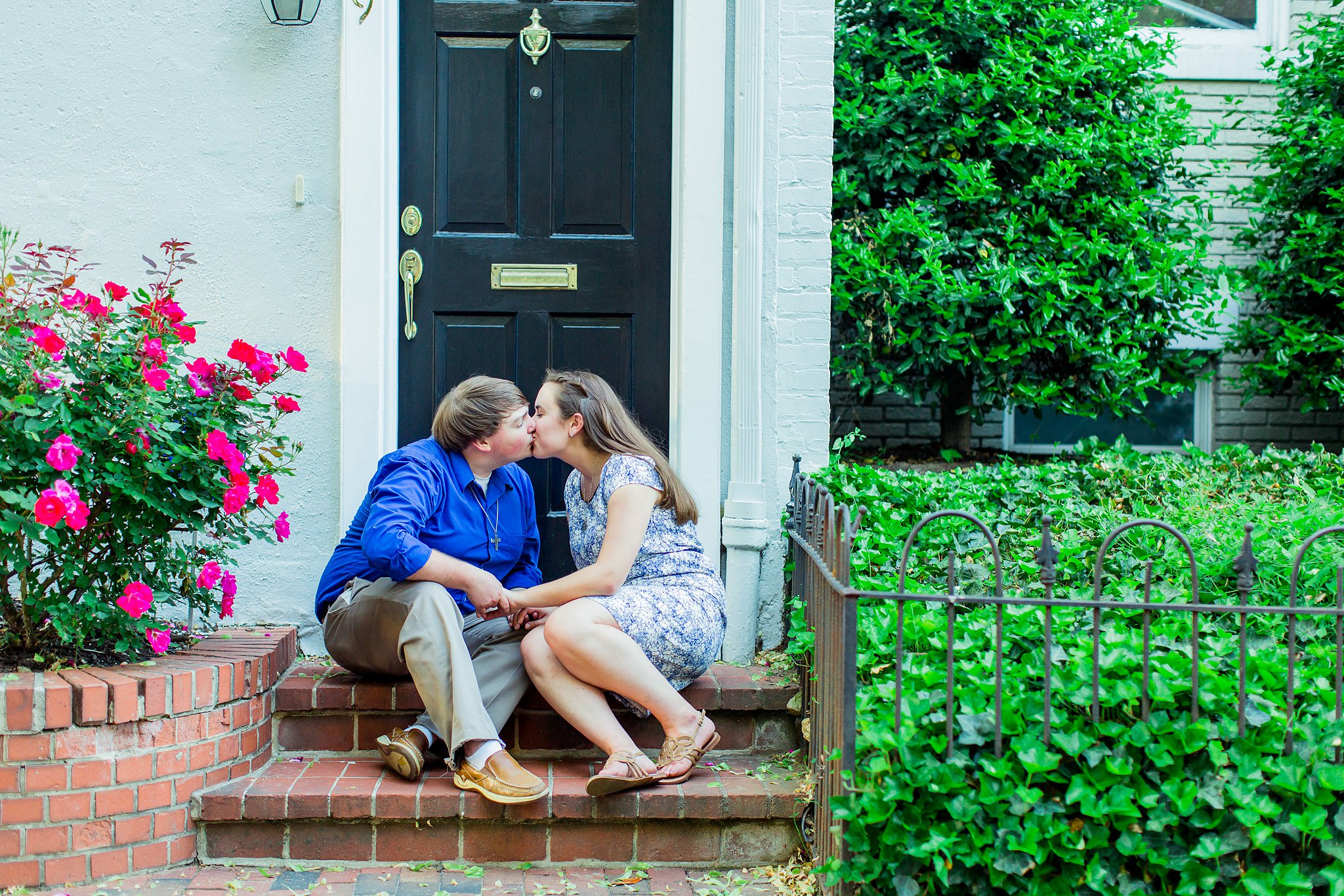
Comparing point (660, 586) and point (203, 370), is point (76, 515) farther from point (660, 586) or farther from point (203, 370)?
point (660, 586)

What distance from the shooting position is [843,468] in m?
3.78

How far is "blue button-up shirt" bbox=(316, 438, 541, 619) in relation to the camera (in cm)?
286

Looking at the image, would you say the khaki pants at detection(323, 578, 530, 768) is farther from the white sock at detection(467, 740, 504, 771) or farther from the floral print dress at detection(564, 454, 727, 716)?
the floral print dress at detection(564, 454, 727, 716)

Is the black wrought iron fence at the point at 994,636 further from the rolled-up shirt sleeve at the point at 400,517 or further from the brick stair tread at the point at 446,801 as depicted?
the rolled-up shirt sleeve at the point at 400,517

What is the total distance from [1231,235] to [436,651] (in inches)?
204

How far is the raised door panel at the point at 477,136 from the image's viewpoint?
3.82 metres

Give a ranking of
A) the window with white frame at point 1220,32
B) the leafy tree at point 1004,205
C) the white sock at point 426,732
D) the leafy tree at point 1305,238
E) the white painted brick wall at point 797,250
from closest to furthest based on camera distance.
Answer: the white sock at point 426,732 → the white painted brick wall at point 797,250 → the leafy tree at point 1004,205 → the leafy tree at point 1305,238 → the window with white frame at point 1220,32

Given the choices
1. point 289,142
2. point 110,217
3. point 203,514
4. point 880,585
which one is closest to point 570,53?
point 289,142

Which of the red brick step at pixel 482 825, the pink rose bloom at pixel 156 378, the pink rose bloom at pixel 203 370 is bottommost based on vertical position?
the red brick step at pixel 482 825

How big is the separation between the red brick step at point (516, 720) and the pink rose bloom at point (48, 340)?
1.17m

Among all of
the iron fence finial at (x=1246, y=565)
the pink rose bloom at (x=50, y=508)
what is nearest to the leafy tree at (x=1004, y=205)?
the iron fence finial at (x=1246, y=565)

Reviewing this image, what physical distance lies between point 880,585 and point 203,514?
1.95 meters

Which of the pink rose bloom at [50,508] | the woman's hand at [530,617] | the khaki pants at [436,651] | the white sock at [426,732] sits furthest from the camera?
the woman's hand at [530,617]

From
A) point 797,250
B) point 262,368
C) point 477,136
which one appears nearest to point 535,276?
point 477,136
